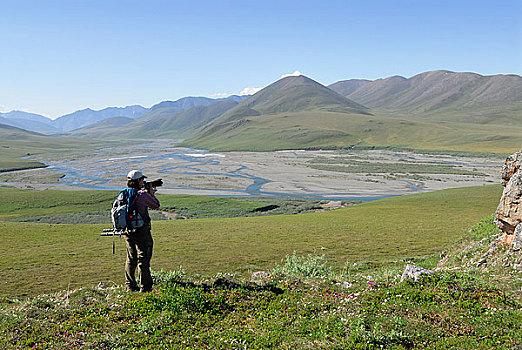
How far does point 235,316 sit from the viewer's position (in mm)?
9781

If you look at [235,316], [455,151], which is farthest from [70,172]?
[455,151]

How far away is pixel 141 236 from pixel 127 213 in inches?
36.0

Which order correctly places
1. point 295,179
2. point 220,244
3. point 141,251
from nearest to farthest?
point 141,251 → point 220,244 → point 295,179

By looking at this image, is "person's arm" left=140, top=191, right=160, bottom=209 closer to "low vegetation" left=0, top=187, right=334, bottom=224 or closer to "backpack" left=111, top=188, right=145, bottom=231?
"backpack" left=111, top=188, right=145, bottom=231

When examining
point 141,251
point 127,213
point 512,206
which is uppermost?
point 127,213

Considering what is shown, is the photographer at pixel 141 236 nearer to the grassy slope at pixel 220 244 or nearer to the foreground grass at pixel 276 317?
the foreground grass at pixel 276 317

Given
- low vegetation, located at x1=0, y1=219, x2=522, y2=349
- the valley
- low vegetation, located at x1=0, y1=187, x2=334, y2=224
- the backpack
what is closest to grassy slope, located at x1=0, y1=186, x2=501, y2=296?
low vegetation, located at x1=0, y1=219, x2=522, y2=349

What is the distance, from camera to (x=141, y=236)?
35.9ft

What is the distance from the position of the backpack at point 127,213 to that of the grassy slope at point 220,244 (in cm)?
1005

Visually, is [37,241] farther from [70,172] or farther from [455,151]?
[455,151]

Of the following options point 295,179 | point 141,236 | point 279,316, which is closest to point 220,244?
point 141,236

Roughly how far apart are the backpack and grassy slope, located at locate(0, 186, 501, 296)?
10.1 m

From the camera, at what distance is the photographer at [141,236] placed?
10.8 m

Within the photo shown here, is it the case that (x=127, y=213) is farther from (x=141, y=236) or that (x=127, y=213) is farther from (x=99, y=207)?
(x=99, y=207)
